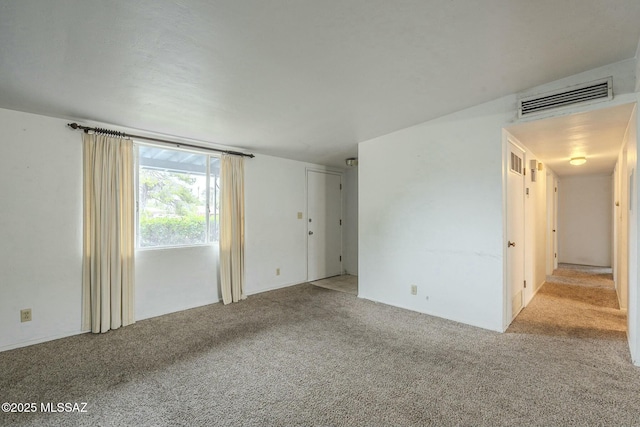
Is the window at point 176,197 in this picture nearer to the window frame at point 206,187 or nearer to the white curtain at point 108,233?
the window frame at point 206,187

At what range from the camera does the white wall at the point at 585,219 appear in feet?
22.3

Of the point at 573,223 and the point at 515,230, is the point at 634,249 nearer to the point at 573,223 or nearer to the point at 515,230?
the point at 515,230

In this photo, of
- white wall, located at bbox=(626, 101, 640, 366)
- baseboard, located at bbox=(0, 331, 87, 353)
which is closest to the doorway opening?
white wall, located at bbox=(626, 101, 640, 366)

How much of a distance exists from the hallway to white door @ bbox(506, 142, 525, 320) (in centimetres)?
23

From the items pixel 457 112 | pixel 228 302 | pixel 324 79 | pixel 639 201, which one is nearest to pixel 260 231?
pixel 228 302

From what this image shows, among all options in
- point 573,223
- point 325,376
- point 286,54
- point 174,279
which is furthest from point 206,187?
point 573,223

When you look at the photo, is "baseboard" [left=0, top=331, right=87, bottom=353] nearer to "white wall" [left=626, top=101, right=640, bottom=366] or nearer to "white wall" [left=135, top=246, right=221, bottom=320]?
"white wall" [left=135, top=246, right=221, bottom=320]

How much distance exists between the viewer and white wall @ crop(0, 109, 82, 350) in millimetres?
2762

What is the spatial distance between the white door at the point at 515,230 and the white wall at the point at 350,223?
9.86 feet

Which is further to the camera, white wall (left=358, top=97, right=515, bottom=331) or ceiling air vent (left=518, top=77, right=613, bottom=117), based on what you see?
white wall (left=358, top=97, right=515, bottom=331)

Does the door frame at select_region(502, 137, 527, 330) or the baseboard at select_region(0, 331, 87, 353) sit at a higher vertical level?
the door frame at select_region(502, 137, 527, 330)

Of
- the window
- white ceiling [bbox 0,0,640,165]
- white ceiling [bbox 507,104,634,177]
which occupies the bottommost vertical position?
the window

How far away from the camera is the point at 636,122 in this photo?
2398 millimetres

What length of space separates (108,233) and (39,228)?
1.88 feet
